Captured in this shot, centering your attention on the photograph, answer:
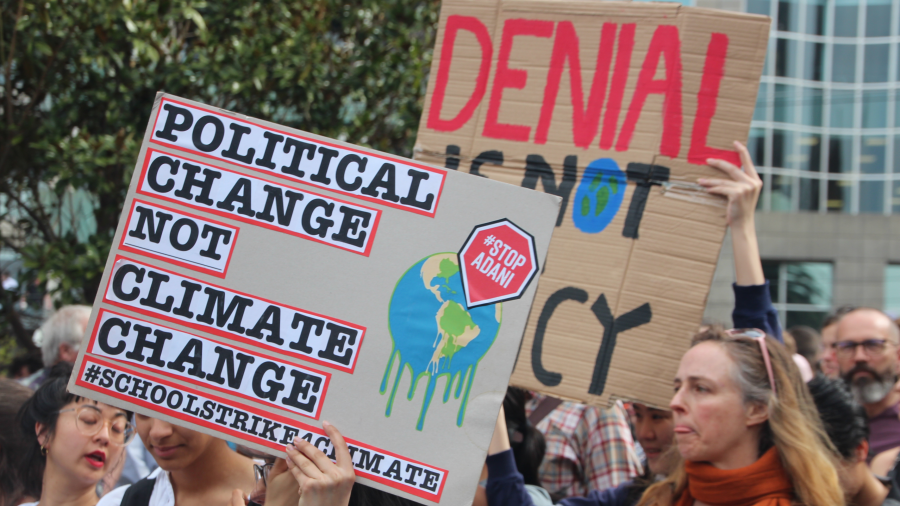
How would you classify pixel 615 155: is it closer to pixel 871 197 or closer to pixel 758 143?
pixel 758 143

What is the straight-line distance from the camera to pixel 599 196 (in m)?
2.70

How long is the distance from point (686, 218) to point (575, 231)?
36 cm

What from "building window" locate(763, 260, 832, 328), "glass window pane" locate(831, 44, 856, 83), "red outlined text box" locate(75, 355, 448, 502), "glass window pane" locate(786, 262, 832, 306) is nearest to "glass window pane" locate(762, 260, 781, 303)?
"building window" locate(763, 260, 832, 328)

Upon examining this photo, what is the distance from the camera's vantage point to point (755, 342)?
250cm

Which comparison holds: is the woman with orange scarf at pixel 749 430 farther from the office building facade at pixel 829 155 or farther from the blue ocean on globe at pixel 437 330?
the office building facade at pixel 829 155

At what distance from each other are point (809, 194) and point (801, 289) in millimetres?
2494

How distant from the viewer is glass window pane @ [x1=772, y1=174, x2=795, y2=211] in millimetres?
20656

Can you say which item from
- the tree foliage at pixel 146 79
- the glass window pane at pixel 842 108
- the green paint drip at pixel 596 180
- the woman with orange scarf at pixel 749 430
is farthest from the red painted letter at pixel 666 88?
the glass window pane at pixel 842 108

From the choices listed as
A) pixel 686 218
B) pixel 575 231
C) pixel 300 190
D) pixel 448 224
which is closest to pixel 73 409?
pixel 300 190

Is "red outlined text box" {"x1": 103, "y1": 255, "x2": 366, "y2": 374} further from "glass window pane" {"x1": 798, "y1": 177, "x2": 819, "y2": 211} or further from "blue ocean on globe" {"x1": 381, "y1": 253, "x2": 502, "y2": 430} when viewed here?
"glass window pane" {"x1": 798, "y1": 177, "x2": 819, "y2": 211}

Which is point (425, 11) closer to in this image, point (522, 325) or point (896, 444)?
point (896, 444)

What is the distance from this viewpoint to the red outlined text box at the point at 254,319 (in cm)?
193

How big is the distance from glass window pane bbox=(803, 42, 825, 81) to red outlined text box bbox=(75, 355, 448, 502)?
21079 mm

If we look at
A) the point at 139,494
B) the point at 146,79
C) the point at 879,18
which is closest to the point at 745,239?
the point at 139,494
